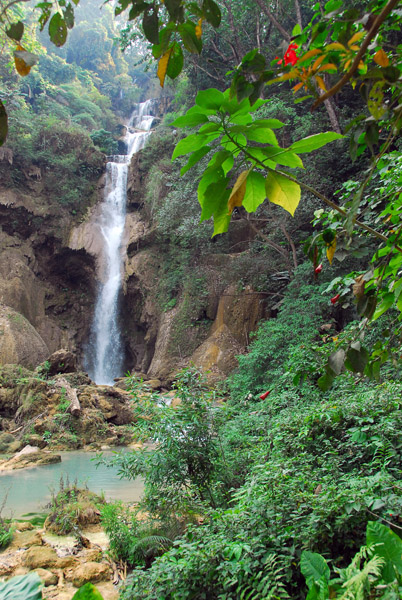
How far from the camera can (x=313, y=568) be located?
1.45m

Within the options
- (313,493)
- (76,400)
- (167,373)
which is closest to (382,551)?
(313,493)

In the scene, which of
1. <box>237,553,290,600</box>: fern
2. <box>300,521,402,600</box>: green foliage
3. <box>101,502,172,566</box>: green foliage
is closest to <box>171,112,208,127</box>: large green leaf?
<box>300,521,402,600</box>: green foliage

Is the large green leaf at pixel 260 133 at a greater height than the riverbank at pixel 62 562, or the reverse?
the large green leaf at pixel 260 133

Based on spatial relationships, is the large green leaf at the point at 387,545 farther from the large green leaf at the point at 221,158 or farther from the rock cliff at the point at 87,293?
the rock cliff at the point at 87,293

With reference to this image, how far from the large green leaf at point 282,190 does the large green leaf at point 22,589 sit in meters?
0.89

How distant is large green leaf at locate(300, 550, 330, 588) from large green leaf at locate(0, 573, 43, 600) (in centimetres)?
106

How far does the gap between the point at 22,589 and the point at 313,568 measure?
3.68 ft

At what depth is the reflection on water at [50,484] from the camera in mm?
4871

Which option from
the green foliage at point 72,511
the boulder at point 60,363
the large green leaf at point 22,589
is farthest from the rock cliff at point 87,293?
the large green leaf at point 22,589

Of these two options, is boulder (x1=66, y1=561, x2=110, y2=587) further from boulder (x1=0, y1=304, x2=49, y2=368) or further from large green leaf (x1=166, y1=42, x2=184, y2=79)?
boulder (x1=0, y1=304, x2=49, y2=368)

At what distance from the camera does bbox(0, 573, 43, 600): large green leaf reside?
0.75m

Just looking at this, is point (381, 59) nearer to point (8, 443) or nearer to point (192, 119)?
point (192, 119)

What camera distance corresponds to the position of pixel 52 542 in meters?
3.50

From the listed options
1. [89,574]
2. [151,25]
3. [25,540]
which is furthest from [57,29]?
[25,540]
